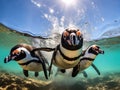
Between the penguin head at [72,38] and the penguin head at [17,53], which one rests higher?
the penguin head at [72,38]

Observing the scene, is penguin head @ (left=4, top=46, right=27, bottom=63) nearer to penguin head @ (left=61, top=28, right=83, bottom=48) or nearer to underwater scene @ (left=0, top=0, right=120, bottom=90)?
underwater scene @ (left=0, top=0, right=120, bottom=90)

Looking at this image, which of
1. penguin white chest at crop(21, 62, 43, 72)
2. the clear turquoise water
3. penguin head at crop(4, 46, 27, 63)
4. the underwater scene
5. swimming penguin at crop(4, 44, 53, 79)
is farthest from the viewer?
the clear turquoise water

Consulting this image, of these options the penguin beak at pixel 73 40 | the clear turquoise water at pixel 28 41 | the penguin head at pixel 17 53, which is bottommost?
the clear turquoise water at pixel 28 41

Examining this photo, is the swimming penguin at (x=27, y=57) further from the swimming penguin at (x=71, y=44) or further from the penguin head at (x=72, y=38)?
the penguin head at (x=72, y=38)

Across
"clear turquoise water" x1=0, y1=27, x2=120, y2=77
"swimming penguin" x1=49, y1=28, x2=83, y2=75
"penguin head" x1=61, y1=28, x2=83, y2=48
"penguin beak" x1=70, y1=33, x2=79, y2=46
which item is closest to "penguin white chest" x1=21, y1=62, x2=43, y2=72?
"swimming penguin" x1=49, y1=28, x2=83, y2=75

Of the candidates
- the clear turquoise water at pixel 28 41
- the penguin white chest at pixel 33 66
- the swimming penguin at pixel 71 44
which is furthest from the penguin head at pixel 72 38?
the clear turquoise water at pixel 28 41

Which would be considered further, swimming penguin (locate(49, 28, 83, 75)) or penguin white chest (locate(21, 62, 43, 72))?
penguin white chest (locate(21, 62, 43, 72))

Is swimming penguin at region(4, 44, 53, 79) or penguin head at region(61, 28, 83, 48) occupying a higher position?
penguin head at region(61, 28, 83, 48)

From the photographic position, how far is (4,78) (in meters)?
12.2

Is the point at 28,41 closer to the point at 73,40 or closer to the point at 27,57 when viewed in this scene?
the point at 27,57

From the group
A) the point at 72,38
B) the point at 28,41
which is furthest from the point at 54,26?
the point at 72,38

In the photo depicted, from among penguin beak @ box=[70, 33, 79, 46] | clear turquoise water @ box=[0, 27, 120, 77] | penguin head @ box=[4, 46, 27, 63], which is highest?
penguin beak @ box=[70, 33, 79, 46]

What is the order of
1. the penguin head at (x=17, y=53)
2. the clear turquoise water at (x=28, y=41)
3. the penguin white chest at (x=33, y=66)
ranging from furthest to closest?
the clear turquoise water at (x=28, y=41)
the penguin white chest at (x=33, y=66)
the penguin head at (x=17, y=53)

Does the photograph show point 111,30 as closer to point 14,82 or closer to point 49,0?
point 49,0
